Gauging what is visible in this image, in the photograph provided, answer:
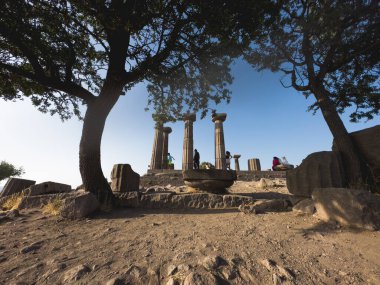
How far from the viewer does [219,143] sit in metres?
20.2

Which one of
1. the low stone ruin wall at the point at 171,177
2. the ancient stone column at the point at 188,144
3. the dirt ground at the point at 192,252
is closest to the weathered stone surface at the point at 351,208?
the dirt ground at the point at 192,252

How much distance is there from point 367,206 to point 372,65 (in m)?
8.34

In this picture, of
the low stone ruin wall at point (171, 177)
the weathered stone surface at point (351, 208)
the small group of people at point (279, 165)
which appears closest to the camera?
the weathered stone surface at point (351, 208)

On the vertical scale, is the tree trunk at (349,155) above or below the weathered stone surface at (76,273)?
above

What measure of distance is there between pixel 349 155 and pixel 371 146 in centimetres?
59

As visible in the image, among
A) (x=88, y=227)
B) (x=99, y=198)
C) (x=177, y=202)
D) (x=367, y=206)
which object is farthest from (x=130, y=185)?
(x=367, y=206)

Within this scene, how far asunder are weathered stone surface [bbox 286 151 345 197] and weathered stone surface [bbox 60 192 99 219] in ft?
19.4

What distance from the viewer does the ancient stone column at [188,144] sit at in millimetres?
18777

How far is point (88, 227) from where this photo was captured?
4.23m

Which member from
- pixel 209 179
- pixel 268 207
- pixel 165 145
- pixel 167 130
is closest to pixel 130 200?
pixel 209 179

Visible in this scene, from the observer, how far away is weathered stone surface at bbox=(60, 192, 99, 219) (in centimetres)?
482

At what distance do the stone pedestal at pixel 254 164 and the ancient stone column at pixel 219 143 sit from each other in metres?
3.92

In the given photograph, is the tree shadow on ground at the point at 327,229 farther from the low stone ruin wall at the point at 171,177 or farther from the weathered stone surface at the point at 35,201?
the low stone ruin wall at the point at 171,177

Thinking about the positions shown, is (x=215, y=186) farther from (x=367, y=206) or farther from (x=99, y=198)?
(x=367, y=206)
